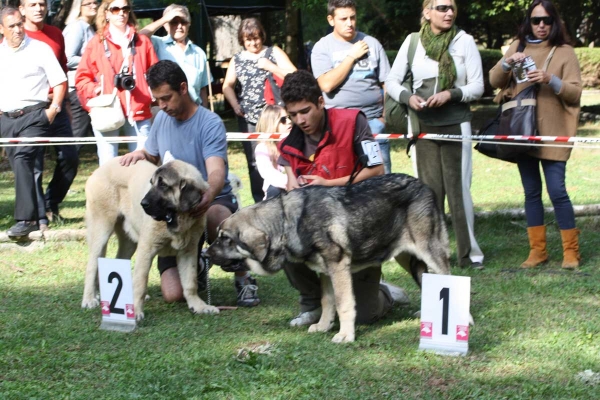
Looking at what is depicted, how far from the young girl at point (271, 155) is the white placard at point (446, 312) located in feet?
8.11

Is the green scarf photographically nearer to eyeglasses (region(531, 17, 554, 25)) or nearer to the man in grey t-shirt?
eyeglasses (region(531, 17, 554, 25))

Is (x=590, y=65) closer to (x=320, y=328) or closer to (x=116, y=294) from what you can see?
(x=320, y=328)

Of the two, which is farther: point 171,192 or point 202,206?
point 202,206

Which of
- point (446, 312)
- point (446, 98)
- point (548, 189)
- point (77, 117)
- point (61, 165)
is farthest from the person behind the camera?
point (77, 117)

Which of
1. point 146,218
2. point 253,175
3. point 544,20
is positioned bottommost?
point 253,175

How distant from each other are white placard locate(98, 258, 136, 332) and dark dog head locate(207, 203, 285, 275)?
689mm

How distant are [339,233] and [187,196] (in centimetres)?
112

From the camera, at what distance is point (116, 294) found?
18.0 ft

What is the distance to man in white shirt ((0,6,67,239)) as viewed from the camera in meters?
8.59

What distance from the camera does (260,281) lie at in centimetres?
710

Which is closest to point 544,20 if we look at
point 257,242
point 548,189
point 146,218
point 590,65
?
point 548,189

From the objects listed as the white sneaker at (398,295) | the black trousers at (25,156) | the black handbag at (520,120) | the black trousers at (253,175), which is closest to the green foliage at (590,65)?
the black trousers at (253,175)

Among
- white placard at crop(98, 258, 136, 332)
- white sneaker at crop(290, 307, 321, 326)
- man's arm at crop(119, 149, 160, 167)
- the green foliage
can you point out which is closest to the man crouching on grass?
white sneaker at crop(290, 307, 321, 326)

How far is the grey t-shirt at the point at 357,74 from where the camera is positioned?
7.79 meters
